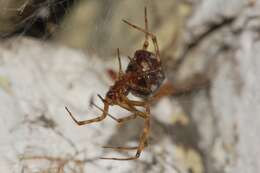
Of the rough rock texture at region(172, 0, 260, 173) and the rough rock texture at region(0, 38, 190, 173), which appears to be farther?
the rough rock texture at region(172, 0, 260, 173)

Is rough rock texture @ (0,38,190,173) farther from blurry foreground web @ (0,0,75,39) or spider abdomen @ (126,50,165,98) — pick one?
spider abdomen @ (126,50,165,98)

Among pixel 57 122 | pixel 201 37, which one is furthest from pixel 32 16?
pixel 201 37

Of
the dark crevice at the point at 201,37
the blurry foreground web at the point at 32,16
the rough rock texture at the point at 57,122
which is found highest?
the dark crevice at the point at 201,37

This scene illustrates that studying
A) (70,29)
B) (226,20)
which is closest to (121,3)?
(70,29)

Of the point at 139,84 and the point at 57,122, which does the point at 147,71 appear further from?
the point at 57,122

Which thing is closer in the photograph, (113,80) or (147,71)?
(147,71)

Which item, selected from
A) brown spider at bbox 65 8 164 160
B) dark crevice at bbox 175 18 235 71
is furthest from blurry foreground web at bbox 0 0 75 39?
dark crevice at bbox 175 18 235 71

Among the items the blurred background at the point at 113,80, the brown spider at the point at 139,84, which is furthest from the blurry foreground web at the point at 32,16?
the brown spider at the point at 139,84

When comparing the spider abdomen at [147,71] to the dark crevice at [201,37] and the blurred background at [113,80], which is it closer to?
the blurred background at [113,80]
